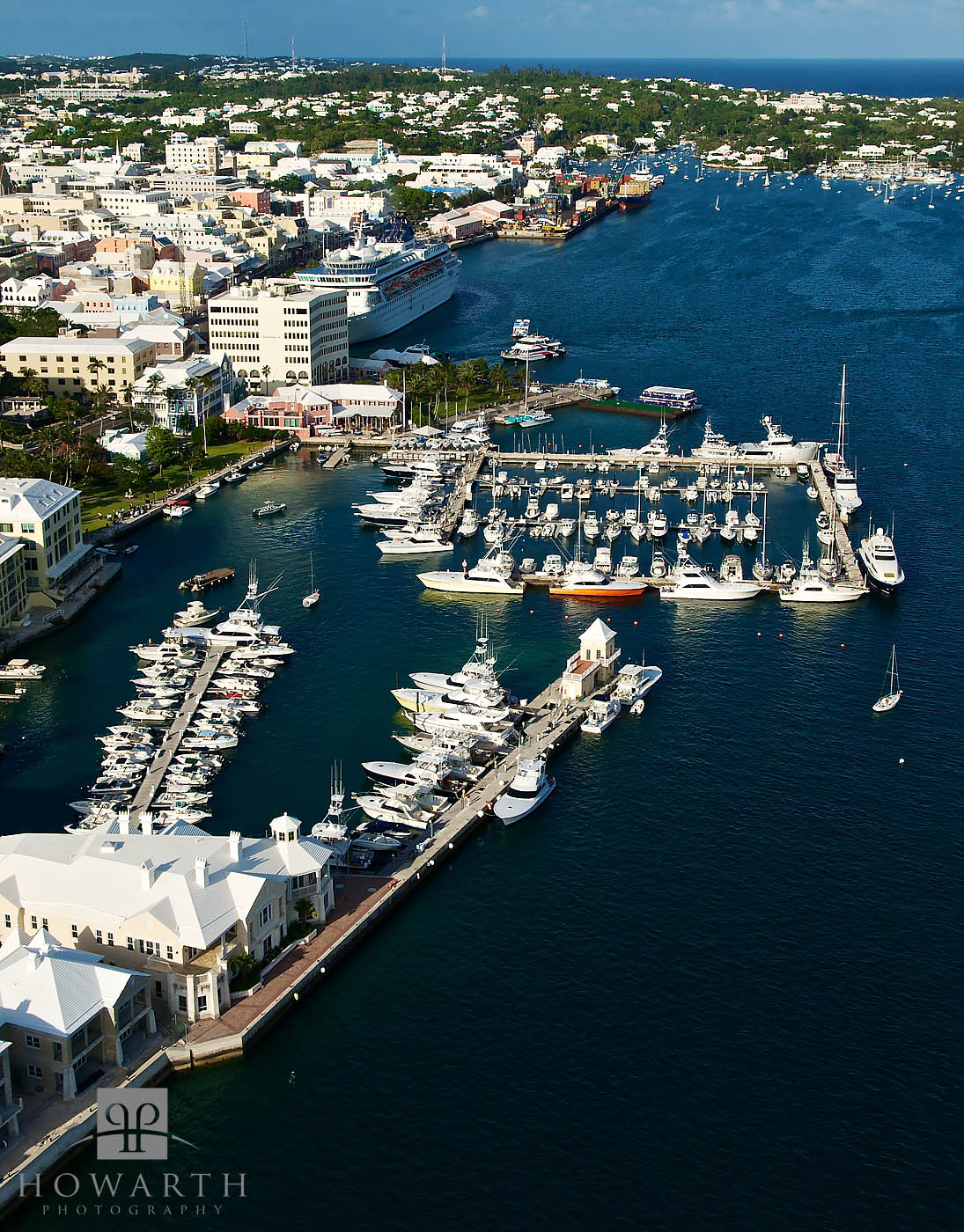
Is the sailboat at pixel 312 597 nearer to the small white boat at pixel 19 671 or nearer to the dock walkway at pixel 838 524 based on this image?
the small white boat at pixel 19 671

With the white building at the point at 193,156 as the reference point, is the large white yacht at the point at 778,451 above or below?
below

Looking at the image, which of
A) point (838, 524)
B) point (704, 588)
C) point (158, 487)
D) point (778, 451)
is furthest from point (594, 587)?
point (158, 487)

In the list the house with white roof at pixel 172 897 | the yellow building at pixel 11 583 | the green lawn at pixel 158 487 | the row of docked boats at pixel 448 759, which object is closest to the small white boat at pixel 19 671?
the yellow building at pixel 11 583

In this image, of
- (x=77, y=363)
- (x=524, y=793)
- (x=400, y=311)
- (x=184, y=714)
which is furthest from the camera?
(x=400, y=311)

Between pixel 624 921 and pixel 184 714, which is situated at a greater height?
pixel 184 714

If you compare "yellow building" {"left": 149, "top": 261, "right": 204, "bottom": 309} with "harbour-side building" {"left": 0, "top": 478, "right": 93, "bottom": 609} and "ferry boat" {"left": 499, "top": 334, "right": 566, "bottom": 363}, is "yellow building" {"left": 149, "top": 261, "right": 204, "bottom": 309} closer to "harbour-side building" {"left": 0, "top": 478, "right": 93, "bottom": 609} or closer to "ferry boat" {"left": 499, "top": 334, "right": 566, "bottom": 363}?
"ferry boat" {"left": 499, "top": 334, "right": 566, "bottom": 363}

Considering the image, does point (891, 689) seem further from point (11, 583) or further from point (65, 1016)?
point (11, 583)

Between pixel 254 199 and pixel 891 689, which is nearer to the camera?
pixel 891 689
